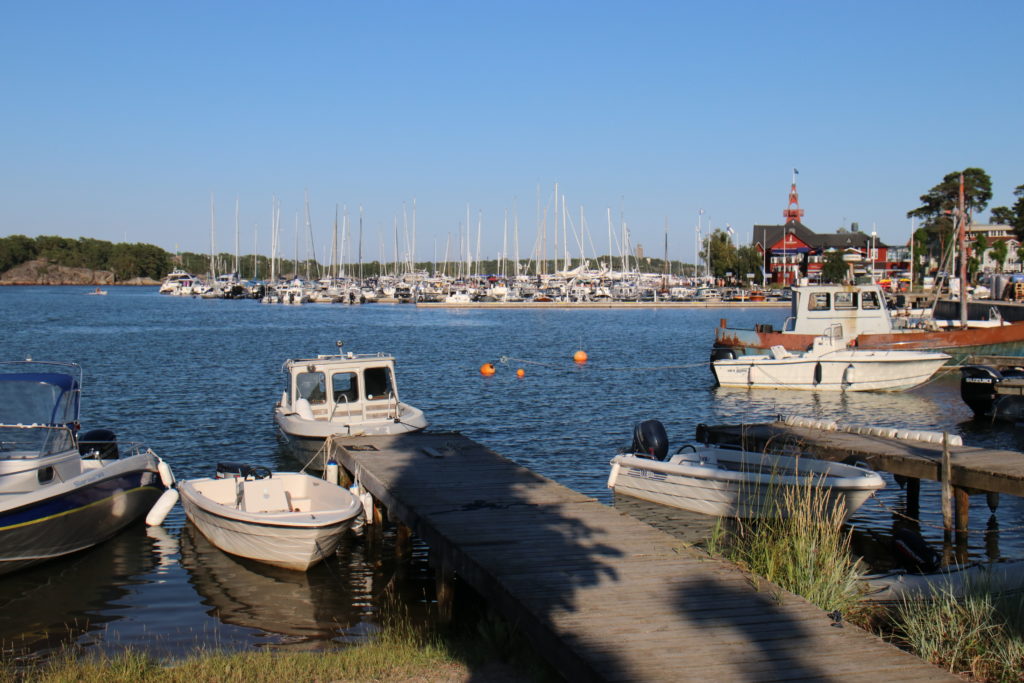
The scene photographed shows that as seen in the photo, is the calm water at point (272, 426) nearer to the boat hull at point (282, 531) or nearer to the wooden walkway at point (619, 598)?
the boat hull at point (282, 531)

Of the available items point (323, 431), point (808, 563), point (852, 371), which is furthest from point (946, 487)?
point (852, 371)

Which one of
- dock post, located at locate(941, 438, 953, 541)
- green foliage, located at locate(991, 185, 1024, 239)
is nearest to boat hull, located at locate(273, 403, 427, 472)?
dock post, located at locate(941, 438, 953, 541)

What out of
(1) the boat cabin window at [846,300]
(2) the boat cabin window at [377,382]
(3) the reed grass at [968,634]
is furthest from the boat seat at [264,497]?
(1) the boat cabin window at [846,300]

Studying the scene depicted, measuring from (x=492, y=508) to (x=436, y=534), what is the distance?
136 cm

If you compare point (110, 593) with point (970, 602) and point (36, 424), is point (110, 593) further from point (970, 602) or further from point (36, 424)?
point (970, 602)

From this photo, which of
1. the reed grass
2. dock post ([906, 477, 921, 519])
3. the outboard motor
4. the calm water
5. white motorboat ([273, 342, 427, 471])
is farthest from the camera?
the outboard motor

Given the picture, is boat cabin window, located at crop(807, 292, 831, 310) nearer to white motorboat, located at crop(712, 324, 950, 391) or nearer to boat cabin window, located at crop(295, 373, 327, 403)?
white motorboat, located at crop(712, 324, 950, 391)

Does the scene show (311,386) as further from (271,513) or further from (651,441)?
(651,441)

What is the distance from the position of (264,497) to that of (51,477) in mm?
3042

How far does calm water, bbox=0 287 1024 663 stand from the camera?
11.8 meters

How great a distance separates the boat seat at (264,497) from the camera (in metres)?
14.6

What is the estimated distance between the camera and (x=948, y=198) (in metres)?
116

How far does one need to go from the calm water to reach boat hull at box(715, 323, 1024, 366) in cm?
149

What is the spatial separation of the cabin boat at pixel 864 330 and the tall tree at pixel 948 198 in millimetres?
81399
